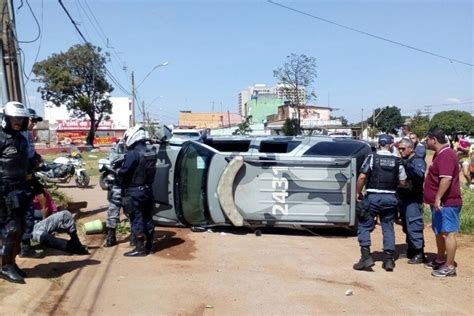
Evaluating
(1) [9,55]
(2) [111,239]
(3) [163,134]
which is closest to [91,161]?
(1) [9,55]

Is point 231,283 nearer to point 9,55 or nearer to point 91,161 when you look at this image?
point 9,55

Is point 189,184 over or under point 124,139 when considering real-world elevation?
under

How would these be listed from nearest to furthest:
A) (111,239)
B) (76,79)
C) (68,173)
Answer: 1. (111,239)
2. (68,173)
3. (76,79)

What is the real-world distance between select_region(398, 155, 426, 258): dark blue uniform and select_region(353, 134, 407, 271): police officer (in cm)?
28

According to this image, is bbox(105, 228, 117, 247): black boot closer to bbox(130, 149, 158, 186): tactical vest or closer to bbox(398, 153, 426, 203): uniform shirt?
bbox(130, 149, 158, 186): tactical vest

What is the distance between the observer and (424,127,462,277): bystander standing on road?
20.2 ft

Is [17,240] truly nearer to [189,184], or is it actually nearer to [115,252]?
[115,252]

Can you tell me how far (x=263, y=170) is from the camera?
835 cm

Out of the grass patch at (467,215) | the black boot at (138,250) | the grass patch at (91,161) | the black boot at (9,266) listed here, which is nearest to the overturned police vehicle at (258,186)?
the black boot at (138,250)

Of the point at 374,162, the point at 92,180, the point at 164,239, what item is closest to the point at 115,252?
the point at 164,239

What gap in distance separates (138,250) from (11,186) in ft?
6.86

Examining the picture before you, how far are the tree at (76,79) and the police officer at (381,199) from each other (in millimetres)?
50289

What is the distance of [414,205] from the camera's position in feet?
22.7

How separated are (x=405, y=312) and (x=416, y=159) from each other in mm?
2567
